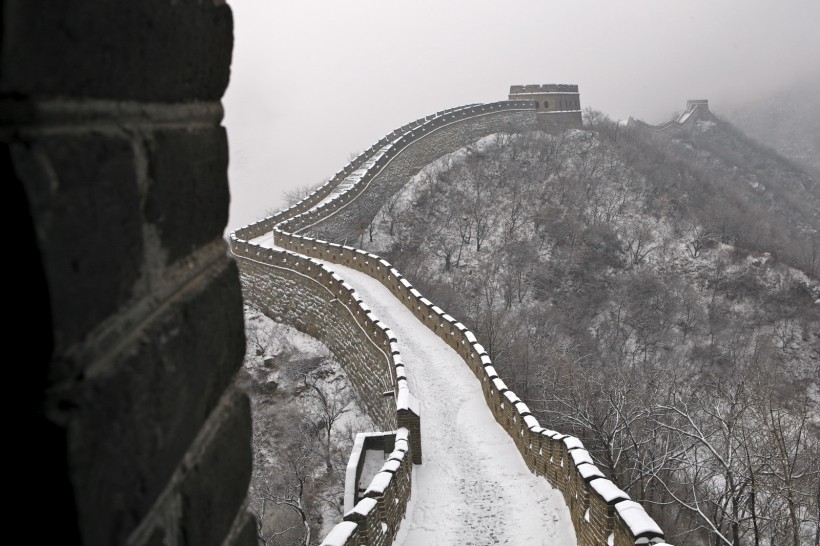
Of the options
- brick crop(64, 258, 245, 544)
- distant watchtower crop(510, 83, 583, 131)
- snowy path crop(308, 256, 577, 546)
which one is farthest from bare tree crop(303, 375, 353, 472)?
distant watchtower crop(510, 83, 583, 131)

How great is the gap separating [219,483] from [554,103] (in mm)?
53252

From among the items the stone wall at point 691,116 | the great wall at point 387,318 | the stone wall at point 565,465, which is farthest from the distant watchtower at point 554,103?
the stone wall at point 565,465

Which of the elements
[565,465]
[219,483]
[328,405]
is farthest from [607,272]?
[219,483]

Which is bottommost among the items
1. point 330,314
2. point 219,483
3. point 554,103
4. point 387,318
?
point 219,483

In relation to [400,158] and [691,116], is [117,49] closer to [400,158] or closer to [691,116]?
[400,158]

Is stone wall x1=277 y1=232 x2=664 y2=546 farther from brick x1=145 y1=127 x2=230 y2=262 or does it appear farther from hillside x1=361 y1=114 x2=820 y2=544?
brick x1=145 y1=127 x2=230 y2=262

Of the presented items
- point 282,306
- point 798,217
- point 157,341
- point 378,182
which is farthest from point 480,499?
point 798,217

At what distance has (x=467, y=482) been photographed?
34.6 ft

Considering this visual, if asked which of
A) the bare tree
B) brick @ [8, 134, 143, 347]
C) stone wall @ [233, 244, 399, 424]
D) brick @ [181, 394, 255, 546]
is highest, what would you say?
stone wall @ [233, 244, 399, 424]

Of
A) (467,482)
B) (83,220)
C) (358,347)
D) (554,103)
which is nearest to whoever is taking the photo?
(83,220)

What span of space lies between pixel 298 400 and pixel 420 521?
37.3ft

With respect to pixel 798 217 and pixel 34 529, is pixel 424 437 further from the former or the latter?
pixel 798 217

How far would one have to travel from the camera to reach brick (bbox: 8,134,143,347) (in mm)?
796

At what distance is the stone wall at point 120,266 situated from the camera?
805 mm
